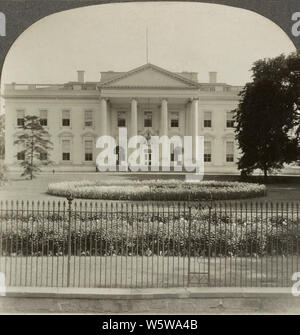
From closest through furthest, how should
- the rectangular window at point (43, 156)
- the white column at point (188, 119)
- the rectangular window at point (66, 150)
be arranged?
the rectangular window at point (66, 150) < the rectangular window at point (43, 156) < the white column at point (188, 119)

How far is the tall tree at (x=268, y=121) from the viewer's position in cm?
945

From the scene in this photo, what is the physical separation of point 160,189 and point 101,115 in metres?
2.05

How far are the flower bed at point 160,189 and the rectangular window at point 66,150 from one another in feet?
1.67

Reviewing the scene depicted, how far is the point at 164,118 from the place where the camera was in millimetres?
12000

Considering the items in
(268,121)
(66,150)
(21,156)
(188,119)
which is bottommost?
(21,156)

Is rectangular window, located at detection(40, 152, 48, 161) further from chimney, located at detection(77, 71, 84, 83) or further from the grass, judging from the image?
the grass

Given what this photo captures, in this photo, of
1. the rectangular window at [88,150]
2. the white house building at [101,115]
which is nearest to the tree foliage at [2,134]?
the white house building at [101,115]

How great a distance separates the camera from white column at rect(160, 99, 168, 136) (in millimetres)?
10891

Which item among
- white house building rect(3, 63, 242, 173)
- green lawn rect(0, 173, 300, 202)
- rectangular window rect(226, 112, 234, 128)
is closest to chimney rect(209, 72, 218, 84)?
white house building rect(3, 63, 242, 173)

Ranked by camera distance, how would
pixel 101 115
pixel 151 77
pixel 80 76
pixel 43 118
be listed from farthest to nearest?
pixel 101 115, pixel 43 118, pixel 151 77, pixel 80 76

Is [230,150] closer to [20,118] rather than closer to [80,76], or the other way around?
[80,76]

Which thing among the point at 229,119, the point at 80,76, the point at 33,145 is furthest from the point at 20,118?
the point at 229,119

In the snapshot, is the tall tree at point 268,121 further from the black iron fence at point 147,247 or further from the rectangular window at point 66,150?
the rectangular window at point 66,150

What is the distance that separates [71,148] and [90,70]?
5.01ft
